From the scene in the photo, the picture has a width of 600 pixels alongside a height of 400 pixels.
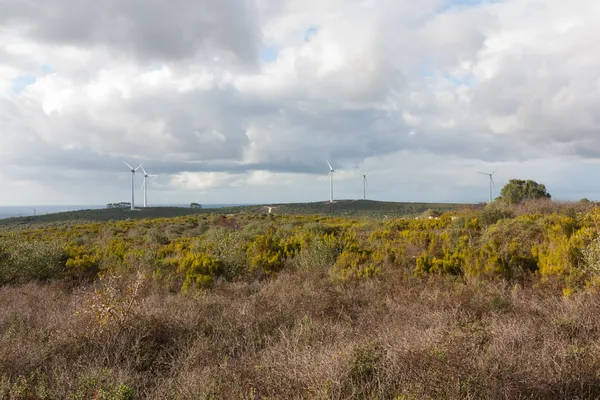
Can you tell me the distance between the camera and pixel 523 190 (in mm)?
34594

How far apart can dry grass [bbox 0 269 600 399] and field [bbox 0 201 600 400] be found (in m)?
0.03

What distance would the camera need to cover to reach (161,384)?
4.67 metres

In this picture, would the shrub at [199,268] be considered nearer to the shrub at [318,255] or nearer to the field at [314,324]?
the field at [314,324]

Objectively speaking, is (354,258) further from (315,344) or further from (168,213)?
(168,213)

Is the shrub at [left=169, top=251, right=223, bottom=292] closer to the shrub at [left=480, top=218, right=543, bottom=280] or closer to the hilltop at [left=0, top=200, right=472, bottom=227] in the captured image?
the shrub at [left=480, top=218, right=543, bottom=280]

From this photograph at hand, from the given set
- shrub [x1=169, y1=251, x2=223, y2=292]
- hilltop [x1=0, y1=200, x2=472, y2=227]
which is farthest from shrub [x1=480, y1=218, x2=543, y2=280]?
hilltop [x1=0, y1=200, x2=472, y2=227]

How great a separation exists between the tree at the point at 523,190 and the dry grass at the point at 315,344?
92.0ft

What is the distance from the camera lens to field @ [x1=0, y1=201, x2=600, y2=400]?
4195 millimetres

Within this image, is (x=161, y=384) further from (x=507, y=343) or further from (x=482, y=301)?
(x=482, y=301)

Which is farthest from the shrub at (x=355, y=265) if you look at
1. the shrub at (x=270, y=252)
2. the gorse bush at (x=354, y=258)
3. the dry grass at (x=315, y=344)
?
the shrub at (x=270, y=252)

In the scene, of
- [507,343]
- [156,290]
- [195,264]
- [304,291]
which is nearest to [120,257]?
[195,264]

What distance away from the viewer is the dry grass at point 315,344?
4117mm

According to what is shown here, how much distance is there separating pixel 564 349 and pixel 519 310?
2.56 m

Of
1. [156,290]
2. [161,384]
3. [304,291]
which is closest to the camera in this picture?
[161,384]
